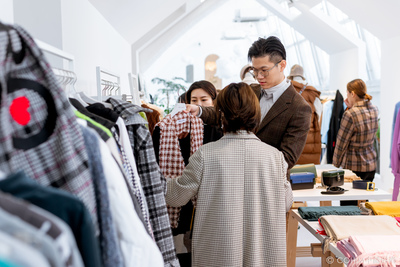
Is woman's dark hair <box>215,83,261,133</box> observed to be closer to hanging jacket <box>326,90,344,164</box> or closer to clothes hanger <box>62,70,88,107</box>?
clothes hanger <box>62,70,88,107</box>

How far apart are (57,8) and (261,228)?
5.67 feet

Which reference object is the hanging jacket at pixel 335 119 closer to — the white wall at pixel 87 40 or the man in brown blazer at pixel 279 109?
the white wall at pixel 87 40

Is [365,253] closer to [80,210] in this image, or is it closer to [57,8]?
[80,210]

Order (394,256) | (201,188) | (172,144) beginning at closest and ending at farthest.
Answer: (394,256), (201,188), (172,144)

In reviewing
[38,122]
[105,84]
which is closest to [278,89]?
[105,84]

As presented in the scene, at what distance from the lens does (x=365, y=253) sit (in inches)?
64.6

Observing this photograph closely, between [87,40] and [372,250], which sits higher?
[87,40]

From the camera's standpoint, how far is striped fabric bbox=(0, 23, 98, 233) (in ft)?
2.43

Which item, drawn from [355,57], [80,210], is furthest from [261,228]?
[355,57]

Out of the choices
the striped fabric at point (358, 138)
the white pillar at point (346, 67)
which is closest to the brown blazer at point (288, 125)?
the striped fabric at point (358, 138)

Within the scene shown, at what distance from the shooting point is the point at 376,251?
1.65 meters

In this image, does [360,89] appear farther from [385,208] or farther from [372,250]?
[372,250]

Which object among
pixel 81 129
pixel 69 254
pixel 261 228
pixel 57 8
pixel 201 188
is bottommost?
pixel 261 228

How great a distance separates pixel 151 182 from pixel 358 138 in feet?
12.2
